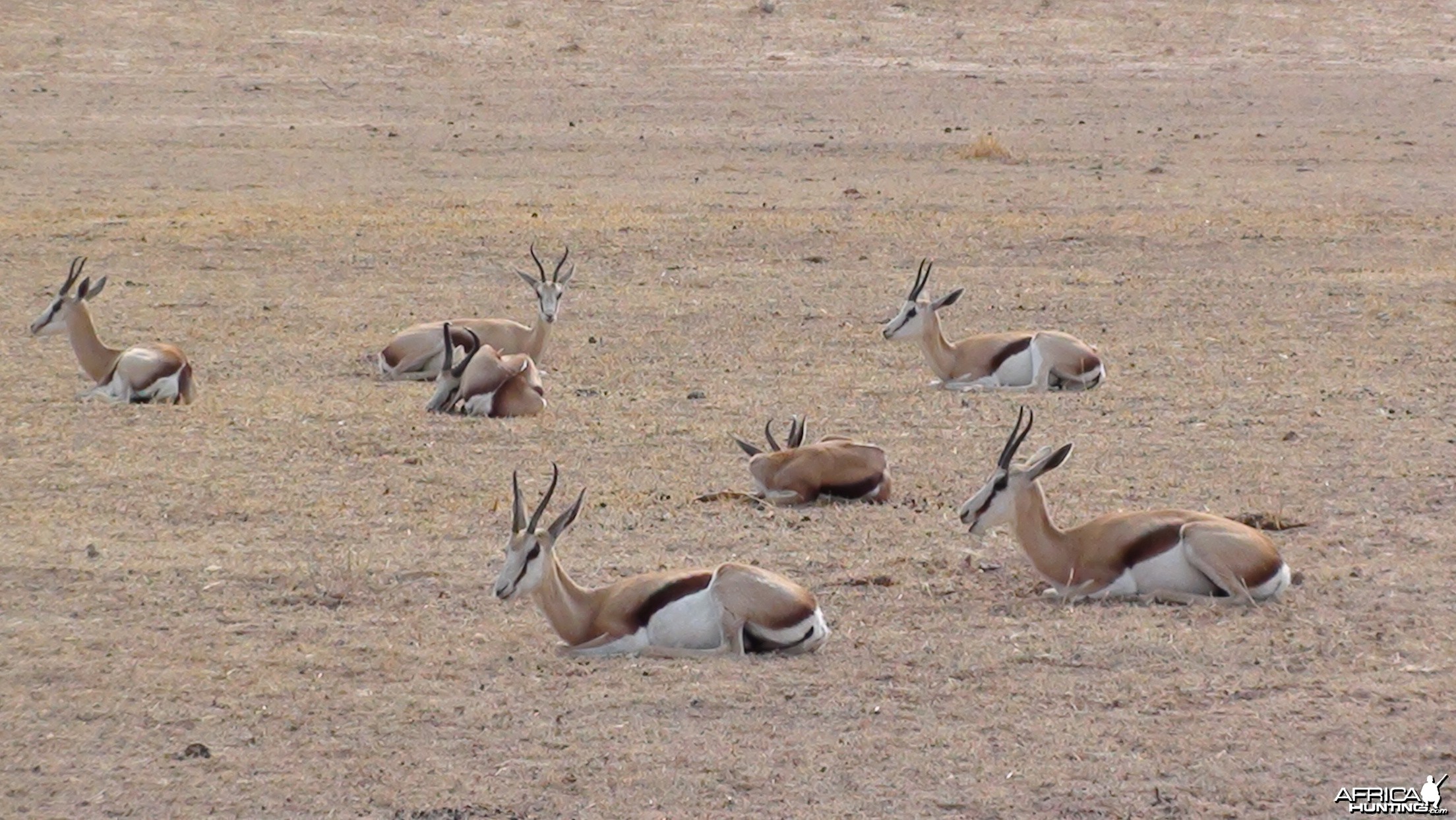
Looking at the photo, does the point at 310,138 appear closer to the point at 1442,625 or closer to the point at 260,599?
the point at 260,599

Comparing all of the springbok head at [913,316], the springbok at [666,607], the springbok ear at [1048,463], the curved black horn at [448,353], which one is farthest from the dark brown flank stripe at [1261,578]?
the springbok head at [913,316]

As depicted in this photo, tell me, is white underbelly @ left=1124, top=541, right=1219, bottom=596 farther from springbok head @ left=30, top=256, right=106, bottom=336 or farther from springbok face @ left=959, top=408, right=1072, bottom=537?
springbok head @ left=30, top=256, right=106, bottom=336

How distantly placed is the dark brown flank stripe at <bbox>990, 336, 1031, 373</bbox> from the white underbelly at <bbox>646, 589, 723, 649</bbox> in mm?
5372

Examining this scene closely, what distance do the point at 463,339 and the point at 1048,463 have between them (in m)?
5.47

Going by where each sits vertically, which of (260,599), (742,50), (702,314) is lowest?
(742,50)

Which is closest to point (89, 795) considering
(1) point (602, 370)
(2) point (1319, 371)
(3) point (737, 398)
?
(3) point (737, 398)

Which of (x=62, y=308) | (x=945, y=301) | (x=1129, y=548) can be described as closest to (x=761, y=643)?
(x=1129, y=548)

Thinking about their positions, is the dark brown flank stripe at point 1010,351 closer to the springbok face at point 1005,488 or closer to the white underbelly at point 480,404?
the white underbelly at point 480,404

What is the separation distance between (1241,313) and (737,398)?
14.2 feet

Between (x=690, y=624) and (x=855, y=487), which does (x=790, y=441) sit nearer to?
(x=855, y=487)

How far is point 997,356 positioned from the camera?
11.5 meters

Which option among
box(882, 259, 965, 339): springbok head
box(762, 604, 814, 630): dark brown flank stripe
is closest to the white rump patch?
box(762, 604, 814, 630): dark brown flank stripe

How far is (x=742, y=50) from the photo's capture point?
30.0 m

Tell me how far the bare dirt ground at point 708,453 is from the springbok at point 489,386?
237mm
